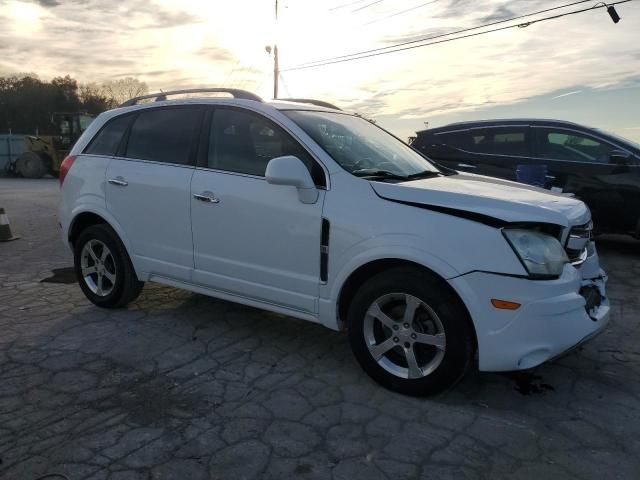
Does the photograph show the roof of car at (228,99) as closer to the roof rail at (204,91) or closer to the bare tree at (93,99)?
the roof rail at (204,91)

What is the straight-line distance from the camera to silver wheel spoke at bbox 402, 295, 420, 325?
3.10 metres

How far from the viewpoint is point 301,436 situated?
281cm

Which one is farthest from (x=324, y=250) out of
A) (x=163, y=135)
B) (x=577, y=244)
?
(x=163, y=135)

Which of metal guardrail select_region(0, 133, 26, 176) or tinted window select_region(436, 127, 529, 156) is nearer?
tinted window select_region(436, 127, 529, 156)

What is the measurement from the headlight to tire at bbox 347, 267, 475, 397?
43 cm

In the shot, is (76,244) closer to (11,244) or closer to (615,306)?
(11,244)

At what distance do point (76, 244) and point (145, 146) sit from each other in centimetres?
120

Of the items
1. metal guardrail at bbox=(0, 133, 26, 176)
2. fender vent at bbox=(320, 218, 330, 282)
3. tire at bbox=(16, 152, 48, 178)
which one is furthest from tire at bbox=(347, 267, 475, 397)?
metal guardrail at bbox=(0, 133, 26, 176)

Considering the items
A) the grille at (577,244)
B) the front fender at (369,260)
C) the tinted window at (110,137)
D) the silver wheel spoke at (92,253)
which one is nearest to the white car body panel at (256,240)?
the front fender at (369,260)

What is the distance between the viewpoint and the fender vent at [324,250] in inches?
132

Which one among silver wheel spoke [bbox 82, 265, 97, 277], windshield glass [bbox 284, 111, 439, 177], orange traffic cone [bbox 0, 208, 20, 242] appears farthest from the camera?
orange traffic cone [bbox 0, 208, 20, 242]

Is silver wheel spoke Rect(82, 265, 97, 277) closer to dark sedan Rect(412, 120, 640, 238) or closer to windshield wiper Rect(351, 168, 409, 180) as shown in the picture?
windshield wiper Rect(351, 168, 409, 180)

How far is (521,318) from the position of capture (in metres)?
2.84

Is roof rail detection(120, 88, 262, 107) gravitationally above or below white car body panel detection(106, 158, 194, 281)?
→ above
